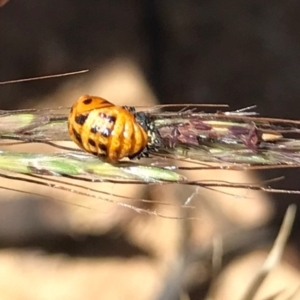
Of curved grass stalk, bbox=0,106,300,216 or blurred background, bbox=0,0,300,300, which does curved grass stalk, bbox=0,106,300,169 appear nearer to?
curved grass stalk, bbox=0,106,300,216

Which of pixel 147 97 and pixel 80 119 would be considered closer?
pixel 80 119

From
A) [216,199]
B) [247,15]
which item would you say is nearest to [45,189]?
[216,199]

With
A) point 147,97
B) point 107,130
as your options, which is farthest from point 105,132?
point 147,97

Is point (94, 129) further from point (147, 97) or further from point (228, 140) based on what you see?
point (147, 97)

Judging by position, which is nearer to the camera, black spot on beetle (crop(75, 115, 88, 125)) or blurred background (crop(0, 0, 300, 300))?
black spot on beetle (crop(75, 115, 88, 125))

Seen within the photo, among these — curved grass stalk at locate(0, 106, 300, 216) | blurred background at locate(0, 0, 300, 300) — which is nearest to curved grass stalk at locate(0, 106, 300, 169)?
curved grass stalk at locate(0, 106, 300, 216)

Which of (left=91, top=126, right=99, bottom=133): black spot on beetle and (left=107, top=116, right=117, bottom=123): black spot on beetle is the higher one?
(left=107, top=116, right=117, bottom=123): black spot on beetle
